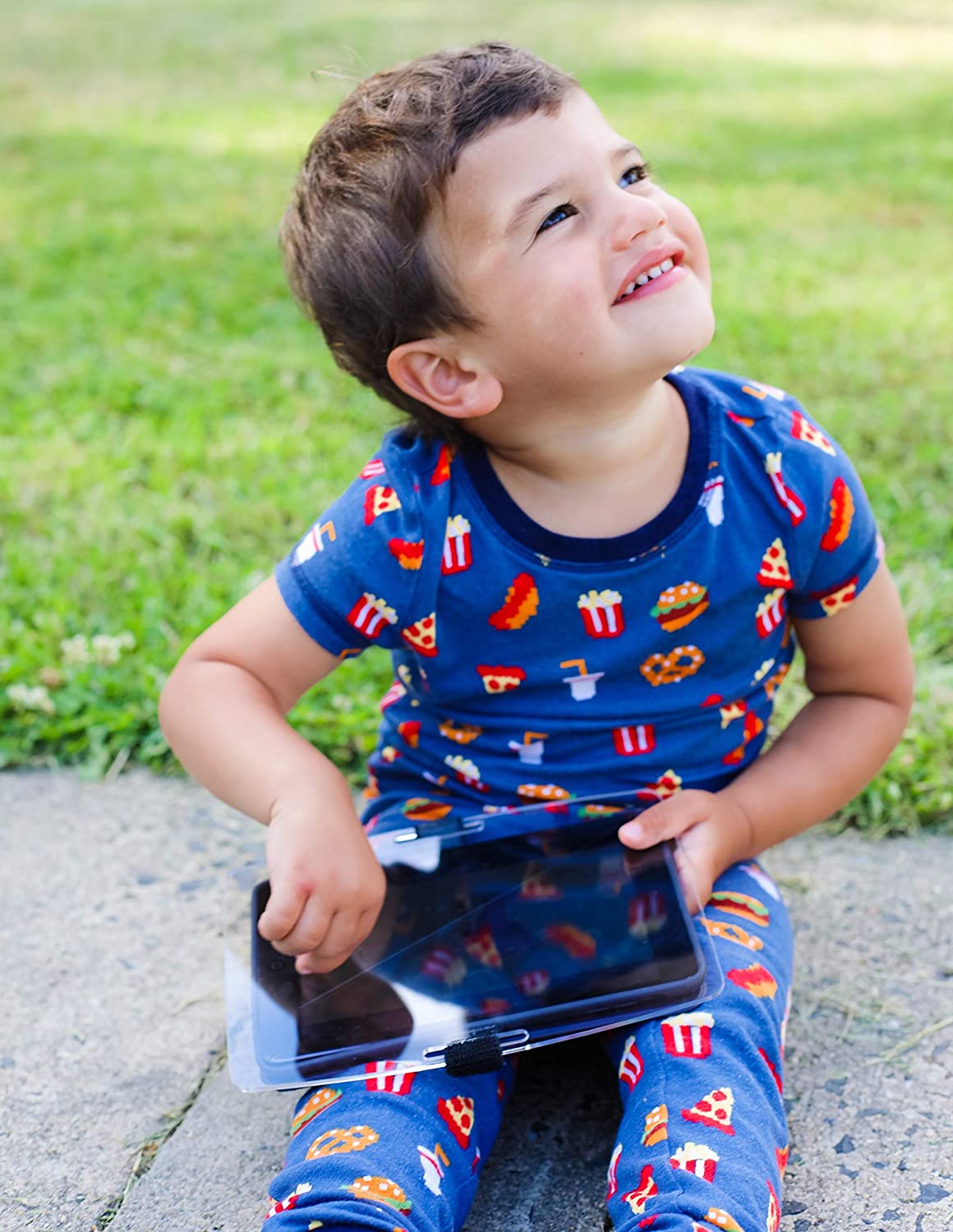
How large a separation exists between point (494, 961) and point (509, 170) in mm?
915

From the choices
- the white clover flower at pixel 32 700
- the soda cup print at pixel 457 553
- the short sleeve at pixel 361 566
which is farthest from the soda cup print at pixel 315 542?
the white clover flower at pixel 32 700

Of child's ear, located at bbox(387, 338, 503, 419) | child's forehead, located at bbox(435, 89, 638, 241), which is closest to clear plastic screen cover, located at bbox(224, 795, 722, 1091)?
child's ear, located at bbox(387, 338, 503, 419)

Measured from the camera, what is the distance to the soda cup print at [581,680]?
1.75m

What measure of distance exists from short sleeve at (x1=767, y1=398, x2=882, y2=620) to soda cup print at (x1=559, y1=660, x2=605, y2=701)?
28cm

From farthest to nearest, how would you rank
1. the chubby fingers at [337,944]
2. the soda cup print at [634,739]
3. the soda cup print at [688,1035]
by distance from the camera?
the soda cup print at [634,739], the chubby fingers at [337,944], the soda cup print at [688,1035]

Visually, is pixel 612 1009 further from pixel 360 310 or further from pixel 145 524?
pixel 145 524

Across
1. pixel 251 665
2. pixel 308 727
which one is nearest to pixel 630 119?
pixel 308 727

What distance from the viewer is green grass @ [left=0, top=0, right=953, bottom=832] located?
244 cm

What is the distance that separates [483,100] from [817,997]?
1.19 meters

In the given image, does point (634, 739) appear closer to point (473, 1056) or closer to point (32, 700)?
point (473, 1056)

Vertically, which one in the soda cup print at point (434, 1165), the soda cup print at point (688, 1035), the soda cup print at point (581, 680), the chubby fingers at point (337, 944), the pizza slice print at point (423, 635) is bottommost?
the soda cup print at point (434, 1165)

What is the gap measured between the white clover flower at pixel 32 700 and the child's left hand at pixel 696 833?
115 centimetres

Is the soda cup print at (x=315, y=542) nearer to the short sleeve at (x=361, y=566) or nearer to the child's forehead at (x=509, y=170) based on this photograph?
the short sleeve at (x=361, y=566)

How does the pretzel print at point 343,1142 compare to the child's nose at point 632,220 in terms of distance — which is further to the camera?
the child's nose at point 632,220
